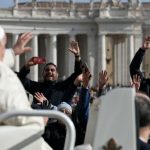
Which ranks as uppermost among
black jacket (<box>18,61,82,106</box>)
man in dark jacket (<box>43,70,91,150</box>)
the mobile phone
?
the mobile phone

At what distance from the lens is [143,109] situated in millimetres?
3789

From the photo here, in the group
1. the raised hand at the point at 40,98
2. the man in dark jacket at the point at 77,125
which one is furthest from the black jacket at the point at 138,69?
the man in dark jacket at the point at 77,125

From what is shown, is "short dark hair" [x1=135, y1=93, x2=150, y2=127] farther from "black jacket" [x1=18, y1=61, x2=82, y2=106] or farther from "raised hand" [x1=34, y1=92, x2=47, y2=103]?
"black jacket" [x1=18, y1=61, x2=82, y2=106]

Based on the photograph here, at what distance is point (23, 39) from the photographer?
5793 mm

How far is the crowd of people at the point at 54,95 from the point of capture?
389 cm

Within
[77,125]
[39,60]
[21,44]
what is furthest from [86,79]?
[21,44]

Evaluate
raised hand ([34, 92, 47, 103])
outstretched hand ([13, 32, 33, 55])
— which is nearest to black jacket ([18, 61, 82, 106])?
raised hand ([34, 92, 47, 103])

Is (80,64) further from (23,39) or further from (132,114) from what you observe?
(132,114)

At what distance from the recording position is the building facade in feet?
249

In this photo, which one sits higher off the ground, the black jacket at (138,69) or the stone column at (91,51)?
the black jacket at (138,69)

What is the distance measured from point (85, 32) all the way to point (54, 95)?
69539 mm

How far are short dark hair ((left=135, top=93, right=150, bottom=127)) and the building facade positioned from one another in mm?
70149

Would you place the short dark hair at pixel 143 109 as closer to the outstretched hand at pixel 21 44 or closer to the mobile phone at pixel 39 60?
the outstretched hand at pixel 21 44

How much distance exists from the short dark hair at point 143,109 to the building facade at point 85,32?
230 ft
